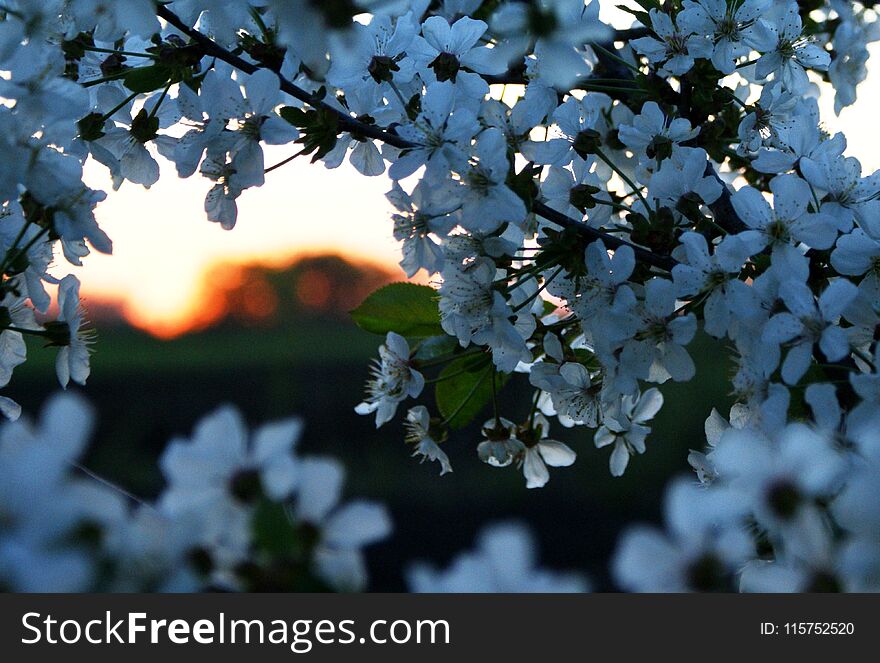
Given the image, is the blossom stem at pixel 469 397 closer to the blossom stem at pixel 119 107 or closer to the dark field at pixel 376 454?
the blossom stem at pixel 119 107

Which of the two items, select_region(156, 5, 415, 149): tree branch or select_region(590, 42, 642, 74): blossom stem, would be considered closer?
select_region(156, 5, 415, 149): tree branch

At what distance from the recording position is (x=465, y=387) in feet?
3.02

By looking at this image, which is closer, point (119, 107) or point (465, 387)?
point (119, 107)

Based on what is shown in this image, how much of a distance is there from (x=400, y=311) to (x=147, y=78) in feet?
1.02

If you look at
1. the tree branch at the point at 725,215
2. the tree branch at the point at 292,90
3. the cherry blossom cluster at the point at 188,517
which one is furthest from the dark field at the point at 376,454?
the cherry blossom cluster at the point at 188,517

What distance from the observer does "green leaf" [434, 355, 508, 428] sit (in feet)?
2.83

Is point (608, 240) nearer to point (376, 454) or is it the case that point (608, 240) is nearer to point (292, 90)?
point (292, 90)

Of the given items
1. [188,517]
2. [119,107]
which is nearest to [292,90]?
[119,107]

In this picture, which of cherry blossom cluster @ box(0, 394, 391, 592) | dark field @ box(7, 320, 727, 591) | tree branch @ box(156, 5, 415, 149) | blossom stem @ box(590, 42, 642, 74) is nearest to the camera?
cherry blossom cluster @ box(0, 394, 391, 592)

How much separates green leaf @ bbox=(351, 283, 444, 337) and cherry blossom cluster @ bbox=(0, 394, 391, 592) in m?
0.49

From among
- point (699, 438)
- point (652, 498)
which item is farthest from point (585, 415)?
point (652, 498)

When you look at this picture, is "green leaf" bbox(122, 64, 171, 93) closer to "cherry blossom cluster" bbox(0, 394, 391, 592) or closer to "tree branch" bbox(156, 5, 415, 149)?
A: "tree branch" bbox(156, 5, 415, 149)

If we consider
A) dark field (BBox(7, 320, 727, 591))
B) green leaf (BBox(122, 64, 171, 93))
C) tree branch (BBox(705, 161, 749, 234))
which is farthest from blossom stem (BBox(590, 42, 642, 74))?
dark field (BBox(7, 320, 727, 591))

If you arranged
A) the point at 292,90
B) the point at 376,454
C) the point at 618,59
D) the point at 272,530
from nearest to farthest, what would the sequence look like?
the point at 272,530 → the point at 292,90 → the point at 618,59 → the point at 376,454
